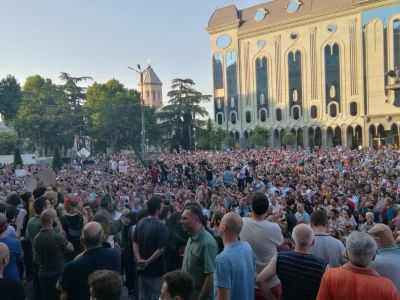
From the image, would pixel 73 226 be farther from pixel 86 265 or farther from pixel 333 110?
pixel 333 110

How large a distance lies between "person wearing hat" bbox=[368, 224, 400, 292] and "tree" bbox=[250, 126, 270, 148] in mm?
59979

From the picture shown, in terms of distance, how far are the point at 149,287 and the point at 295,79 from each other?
6095 centimetres

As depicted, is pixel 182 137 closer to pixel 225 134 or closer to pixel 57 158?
pixel 225 134

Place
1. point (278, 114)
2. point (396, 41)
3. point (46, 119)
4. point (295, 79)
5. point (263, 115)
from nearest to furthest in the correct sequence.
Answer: point (396, 41) < point (46, 119) < point (295, 79) < point (278, 114) < point (263, 115)

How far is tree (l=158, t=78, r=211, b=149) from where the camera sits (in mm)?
66812

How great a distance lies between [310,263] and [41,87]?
73903mm

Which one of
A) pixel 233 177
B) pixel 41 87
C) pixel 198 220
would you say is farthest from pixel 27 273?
pixel 41 87

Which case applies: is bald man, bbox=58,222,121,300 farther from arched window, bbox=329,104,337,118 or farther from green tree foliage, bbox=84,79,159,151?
arched window, bbox=329,104,337,118

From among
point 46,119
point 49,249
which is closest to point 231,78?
point 46,119

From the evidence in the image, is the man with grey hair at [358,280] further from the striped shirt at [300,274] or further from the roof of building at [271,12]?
the roof of building at [271,12]

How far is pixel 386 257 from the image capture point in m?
4.04

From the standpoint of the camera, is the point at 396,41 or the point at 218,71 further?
the point at 218,71

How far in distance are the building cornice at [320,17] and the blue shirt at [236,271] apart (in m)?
56.7

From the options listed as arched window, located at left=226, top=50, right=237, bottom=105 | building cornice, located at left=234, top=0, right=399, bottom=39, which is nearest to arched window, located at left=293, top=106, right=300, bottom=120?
arched window, located at left=226, top=50, right=237, bottom=105
